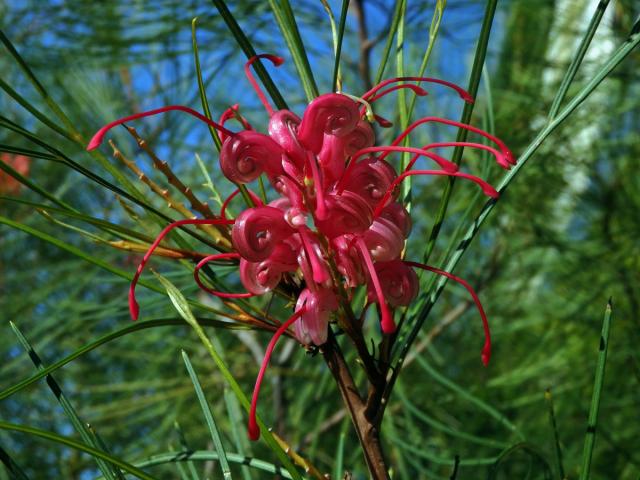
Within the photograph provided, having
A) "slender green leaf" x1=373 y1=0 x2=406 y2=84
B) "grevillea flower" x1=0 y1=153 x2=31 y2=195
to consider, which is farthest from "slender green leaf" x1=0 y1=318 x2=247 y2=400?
"grevillea flower" x1=0 y1=153 x2=31 y2=195

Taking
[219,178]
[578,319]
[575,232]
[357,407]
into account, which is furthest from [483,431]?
[357,407]

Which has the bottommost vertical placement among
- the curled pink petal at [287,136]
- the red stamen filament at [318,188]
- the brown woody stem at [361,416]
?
the brown woody stem at [361,416]

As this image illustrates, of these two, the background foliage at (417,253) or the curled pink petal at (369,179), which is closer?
the curled pink petal at (369,179)

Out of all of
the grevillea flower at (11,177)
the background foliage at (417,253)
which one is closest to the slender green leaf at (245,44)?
the background foliage at (417,253)

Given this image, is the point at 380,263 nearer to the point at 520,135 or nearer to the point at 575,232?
the point at 520,135

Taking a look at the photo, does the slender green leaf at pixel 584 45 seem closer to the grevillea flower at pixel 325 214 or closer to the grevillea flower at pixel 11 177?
the grevillea flower at pixel 325 214

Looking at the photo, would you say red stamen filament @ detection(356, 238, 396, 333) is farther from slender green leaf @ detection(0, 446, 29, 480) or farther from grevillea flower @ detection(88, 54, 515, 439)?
slender green leaf @ detection(0, 446, 29, 480)
